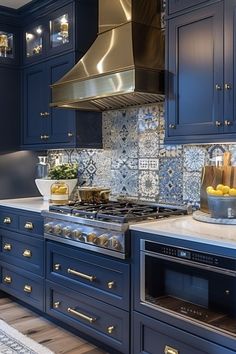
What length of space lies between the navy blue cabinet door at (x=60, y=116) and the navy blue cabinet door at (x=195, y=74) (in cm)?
114

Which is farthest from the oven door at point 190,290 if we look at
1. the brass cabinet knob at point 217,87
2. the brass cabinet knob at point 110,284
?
the brass cabinet knob at point 217,87

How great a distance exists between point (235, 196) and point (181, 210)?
524 mm

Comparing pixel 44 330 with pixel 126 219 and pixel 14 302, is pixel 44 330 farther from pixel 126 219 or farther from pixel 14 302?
pixel 126 219

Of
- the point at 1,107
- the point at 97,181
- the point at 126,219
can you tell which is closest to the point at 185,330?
the point at 126,219

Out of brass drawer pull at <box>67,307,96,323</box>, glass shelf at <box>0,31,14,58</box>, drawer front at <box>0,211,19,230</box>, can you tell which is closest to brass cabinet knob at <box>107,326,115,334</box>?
brass drawer pull at <box>67,307,96,323</box>

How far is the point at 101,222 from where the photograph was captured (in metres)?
2.59

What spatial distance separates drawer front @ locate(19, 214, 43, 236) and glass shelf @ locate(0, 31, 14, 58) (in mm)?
1750

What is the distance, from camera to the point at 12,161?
424 centimetres

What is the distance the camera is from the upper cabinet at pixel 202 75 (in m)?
2.40

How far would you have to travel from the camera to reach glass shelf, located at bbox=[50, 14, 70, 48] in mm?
3688

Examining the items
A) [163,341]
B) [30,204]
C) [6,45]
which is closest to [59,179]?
[30,204]

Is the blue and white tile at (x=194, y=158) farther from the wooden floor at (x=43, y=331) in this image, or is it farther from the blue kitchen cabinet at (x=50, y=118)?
the wooden floor at (x=43, y=331)

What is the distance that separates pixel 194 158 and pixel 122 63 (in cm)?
84

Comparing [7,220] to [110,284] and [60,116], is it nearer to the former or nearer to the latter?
[60,116]
